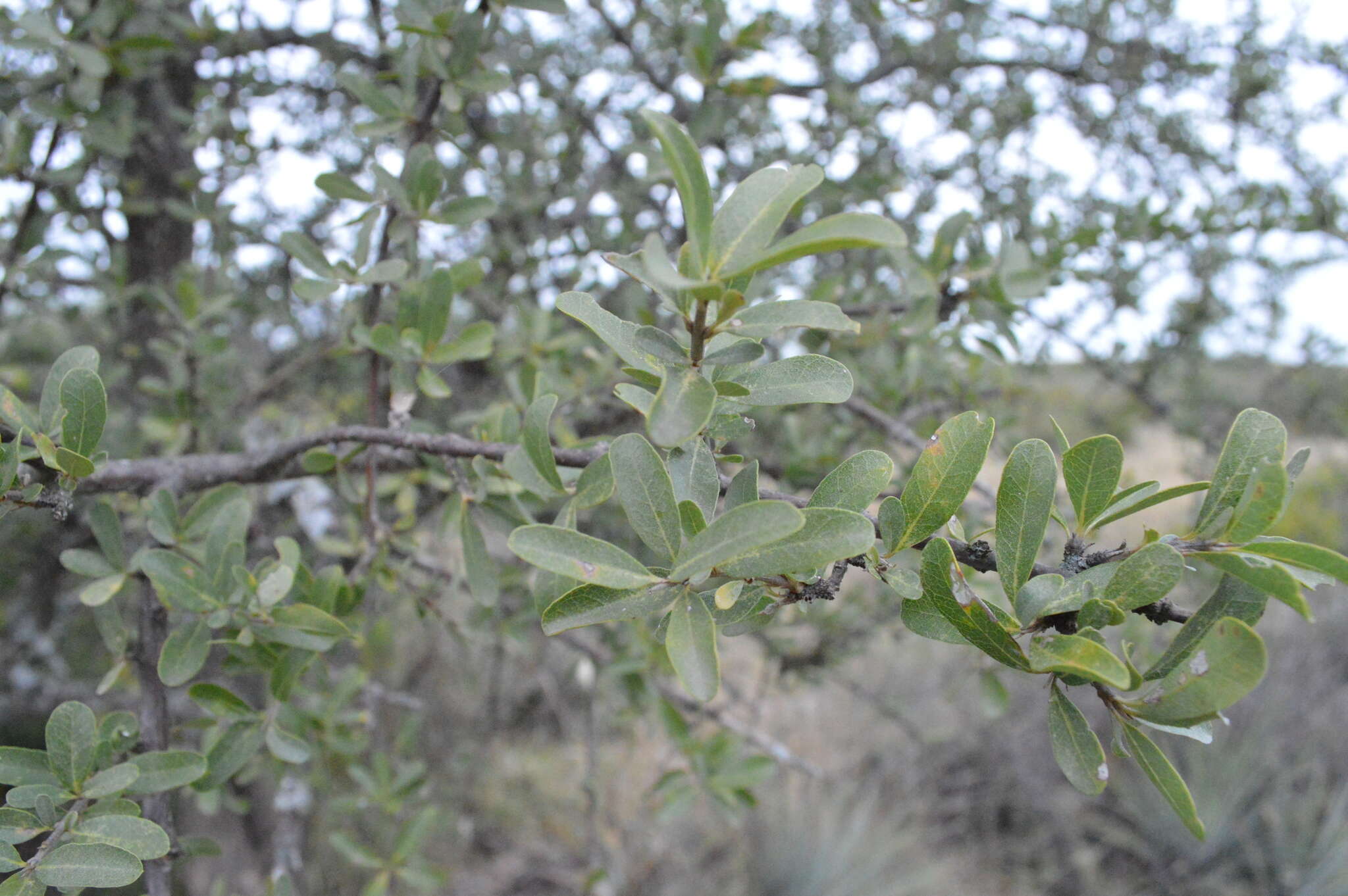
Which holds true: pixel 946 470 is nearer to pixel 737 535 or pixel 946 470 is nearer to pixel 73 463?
pixel 737 535

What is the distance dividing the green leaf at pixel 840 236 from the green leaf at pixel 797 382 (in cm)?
11

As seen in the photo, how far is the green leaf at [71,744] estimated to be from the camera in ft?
1.98

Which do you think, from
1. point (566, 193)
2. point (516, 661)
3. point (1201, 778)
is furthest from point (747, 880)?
point (566, 193)

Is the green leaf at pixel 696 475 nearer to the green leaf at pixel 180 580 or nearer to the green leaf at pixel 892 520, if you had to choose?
the green leaf at pixel 892 520

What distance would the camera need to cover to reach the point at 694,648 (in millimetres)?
465

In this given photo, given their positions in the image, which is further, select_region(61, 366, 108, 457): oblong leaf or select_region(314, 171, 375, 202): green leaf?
select_region(314, 171, 375, 202): green leaf

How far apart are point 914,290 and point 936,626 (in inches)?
25.3

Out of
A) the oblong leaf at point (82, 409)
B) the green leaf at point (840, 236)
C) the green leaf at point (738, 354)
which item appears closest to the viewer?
the green leaf at point (840, 236)

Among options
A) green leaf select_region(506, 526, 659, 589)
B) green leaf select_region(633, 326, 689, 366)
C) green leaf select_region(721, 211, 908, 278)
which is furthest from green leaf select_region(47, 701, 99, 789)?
green leaf select_region(721, 211, 908, 278)

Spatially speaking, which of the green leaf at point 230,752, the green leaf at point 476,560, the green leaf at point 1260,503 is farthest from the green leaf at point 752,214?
the green leaf at point 230,752

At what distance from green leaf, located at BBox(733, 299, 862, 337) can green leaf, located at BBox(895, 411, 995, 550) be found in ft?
0.33

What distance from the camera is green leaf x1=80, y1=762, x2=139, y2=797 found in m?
0.60

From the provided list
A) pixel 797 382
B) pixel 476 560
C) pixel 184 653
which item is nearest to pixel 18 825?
pixel 184 653

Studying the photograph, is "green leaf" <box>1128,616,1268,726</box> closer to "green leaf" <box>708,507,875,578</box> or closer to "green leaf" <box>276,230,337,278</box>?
"green leaf" <box>708,507,875,578</box>
